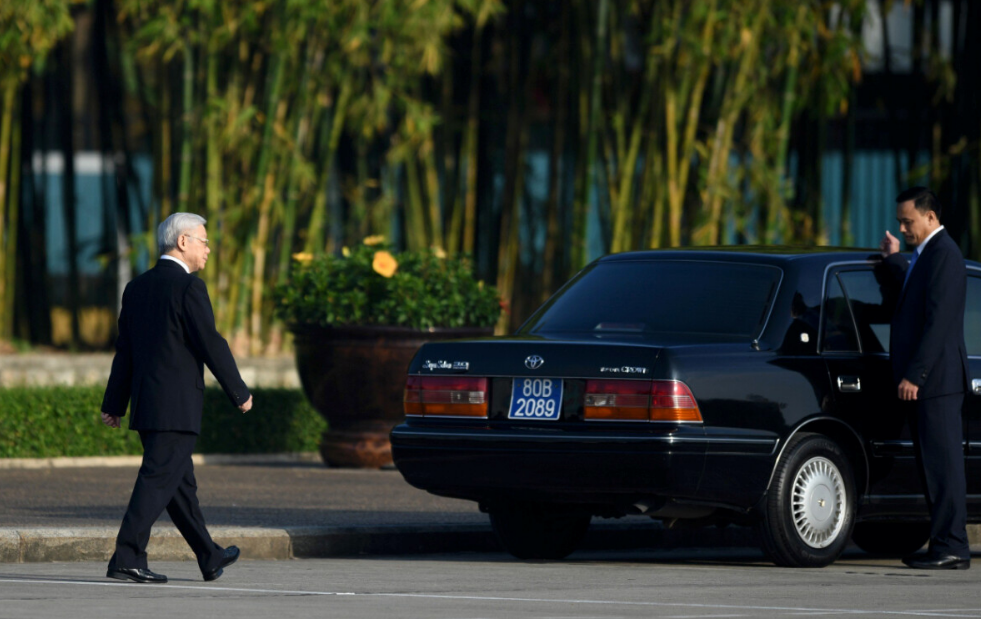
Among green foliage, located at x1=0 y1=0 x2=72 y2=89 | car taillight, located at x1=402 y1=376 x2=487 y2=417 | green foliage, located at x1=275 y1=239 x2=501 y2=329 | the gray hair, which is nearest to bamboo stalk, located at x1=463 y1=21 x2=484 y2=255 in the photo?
green foliage, located at x1=0 y1=0 x2=72 y2=89

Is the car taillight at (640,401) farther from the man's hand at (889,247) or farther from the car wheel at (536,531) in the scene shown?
the man's hand at (889,247)

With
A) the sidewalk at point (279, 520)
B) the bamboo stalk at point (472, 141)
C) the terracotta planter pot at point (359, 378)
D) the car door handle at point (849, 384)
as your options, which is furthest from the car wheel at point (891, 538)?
the bamboo stalk at point (472, 141)

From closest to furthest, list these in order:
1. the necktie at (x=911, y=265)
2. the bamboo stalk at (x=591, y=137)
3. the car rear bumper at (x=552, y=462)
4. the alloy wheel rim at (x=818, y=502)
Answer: the car rear bumper at (x=552, y=462), the alloy wheel rim at (x=818, y=502), the necktie at (x=911, y=265), the bamboo stalk at (x=591, y=137)

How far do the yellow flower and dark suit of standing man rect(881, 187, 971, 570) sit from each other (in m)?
4.80

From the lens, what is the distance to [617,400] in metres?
7.64

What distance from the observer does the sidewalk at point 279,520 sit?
8281 millimetres

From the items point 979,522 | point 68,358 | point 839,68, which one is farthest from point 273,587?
point 839,68

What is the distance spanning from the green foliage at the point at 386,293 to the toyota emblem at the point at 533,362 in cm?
444

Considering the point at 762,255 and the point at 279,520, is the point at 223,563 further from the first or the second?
the point at 762,255

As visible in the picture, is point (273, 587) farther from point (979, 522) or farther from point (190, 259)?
point (979, 522)

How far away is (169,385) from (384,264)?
5.32 meters

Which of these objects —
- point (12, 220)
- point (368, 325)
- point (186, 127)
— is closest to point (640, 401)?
point (368, 325)

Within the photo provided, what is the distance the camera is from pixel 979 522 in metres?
8.76

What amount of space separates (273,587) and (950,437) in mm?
3117
